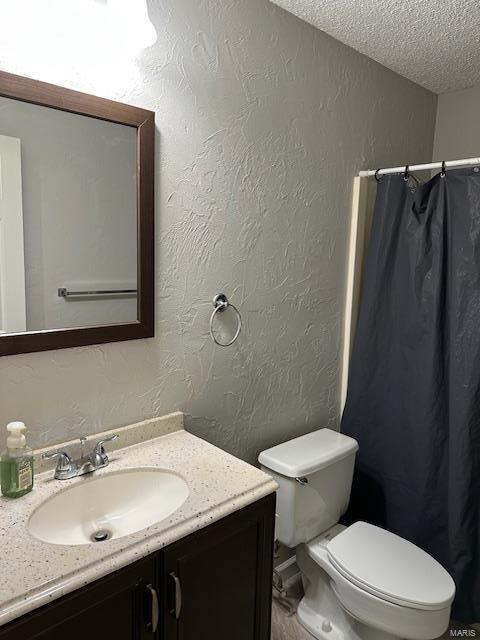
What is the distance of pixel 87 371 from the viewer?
1283 millimetres

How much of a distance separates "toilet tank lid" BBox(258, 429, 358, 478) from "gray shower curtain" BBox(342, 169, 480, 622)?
1.02ft

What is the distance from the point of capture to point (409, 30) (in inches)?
67.2

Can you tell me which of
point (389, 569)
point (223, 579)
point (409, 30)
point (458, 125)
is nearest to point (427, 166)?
point (409, 30)

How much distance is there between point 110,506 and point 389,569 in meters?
0.97

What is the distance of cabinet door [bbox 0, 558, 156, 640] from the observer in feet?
2.58

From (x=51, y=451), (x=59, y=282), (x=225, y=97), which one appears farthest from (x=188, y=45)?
(x=51, y=451)

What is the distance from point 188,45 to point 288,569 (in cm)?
208

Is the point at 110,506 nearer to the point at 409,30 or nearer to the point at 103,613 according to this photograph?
the point at 103,613

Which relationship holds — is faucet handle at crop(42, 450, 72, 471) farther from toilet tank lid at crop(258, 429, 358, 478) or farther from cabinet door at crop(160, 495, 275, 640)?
toilet tank lid at crop(258, 429, 358, 478)

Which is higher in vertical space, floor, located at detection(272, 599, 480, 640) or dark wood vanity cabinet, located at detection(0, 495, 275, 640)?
dark wood vanity cabinet, located at detection(0, 495, 275, 640)

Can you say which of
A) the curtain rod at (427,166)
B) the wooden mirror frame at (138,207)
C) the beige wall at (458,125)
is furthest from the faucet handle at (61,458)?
the beige wall at (458,125)

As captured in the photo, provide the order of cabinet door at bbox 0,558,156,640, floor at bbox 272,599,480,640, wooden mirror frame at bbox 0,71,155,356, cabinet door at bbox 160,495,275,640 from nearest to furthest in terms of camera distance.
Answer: cabinet door at bbox 0,558,156,640
cabinet door at bbox 160,495,275,640
wooden mirror frame at bbox 0,71,155,356
floor at bbox 272,599,480,640

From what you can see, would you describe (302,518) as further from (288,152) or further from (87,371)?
(288,152)

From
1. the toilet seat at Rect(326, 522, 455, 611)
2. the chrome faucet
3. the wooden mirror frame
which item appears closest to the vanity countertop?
the chrome faucet
